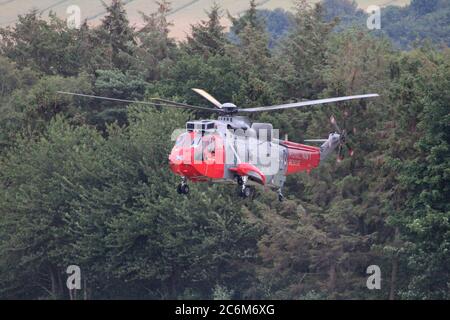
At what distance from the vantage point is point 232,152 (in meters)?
41.2

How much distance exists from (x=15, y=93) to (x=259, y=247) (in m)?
27.8

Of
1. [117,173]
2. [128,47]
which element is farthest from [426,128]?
[128,47]

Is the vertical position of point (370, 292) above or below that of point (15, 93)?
below

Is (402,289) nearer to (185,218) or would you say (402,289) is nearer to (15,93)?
(185,218)

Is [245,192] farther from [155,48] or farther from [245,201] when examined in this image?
Answer: [155,48]

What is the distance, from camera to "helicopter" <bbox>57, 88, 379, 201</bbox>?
4009 cm

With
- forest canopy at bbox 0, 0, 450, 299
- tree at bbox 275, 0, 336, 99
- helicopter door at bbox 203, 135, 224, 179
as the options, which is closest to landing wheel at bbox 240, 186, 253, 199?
helicopter door at bbox 203, 135, 224, 179

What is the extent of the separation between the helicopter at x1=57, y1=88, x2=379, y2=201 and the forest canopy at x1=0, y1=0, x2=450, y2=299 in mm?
17041

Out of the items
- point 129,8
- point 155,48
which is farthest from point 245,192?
point 129,8

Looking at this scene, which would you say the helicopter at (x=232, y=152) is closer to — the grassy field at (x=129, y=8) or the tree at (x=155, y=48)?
the tree at (x=155, y=48)

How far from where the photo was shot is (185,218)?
229ft

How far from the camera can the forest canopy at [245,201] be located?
2463 inches

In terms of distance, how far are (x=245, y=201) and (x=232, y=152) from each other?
29.1 meters

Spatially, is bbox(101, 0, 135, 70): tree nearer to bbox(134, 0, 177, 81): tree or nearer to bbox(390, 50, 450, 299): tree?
bbox(134, 0, 177, 81): tree
